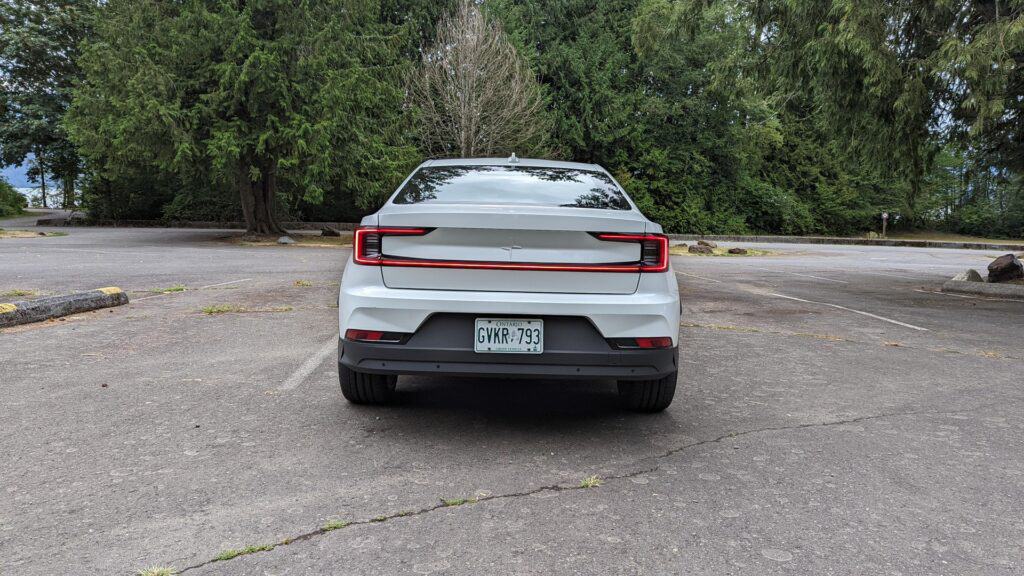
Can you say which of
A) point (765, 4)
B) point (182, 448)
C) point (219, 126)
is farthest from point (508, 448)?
point (219, 126)

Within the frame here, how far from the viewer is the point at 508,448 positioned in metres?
3.78

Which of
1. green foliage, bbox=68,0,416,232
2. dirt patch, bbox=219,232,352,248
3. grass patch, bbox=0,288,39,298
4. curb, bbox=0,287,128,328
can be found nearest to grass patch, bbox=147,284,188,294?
curb, bbox=0,287,128,328

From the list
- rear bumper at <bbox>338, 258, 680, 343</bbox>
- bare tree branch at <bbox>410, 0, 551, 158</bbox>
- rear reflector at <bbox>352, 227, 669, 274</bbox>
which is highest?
bare tree branch at <bbox>410, 0, 551, 158</bbox>

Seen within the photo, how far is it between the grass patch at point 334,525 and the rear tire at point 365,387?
1.45m

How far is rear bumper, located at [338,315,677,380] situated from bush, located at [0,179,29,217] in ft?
148

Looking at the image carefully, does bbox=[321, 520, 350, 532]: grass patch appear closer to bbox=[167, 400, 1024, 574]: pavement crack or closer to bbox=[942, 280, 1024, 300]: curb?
bbox=[167, 400, 1024, 574]: pavement crack

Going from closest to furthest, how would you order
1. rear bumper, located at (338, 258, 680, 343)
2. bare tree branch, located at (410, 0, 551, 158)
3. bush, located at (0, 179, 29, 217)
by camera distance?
1. rear bumper, located at (338, 258, 680, 343)
2. bare tree branch, located at (410, 0, 551, 158)
3. bush, located at (0, 179, 29, 217)

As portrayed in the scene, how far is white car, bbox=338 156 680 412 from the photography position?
370 centimetres

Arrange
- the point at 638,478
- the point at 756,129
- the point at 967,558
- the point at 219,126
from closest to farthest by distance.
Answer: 1. the point at 967,558
2. the point at 638,478
3. the point at 219,126
4. the point at 756,129

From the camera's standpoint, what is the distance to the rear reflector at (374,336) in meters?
3.73

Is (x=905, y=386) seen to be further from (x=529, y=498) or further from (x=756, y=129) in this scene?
(x=756, y=129)

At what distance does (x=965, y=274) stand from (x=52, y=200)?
2619 inches

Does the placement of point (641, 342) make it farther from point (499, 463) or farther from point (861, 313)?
point (861, 313)

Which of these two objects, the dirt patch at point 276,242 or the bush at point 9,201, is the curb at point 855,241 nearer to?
the dirt patch at point 276,242
